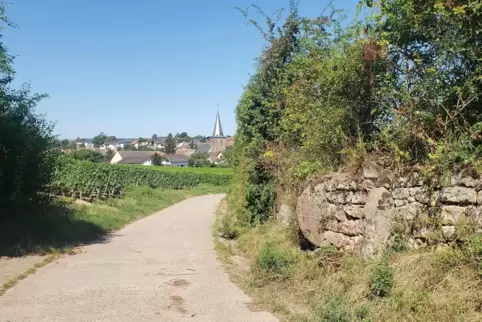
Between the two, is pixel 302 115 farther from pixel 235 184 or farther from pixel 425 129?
pixel 235 184

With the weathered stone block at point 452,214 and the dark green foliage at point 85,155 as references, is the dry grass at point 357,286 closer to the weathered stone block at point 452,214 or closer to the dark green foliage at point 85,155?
the weathered stone block at point 452,214

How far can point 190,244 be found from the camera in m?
14.5

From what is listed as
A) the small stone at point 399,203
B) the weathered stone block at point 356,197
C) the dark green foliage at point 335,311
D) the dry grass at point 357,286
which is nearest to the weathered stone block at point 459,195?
the dry grass at point 357,286

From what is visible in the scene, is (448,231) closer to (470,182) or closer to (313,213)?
(470,182)

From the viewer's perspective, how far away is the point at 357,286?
6.39 meters

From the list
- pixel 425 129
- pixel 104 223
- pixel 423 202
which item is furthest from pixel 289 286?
pixel 104 223

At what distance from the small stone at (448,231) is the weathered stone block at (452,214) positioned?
2.9 inches

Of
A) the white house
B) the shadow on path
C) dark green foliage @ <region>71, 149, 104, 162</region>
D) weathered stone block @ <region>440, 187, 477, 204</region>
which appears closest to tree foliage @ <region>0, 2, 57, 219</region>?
the shadow on path

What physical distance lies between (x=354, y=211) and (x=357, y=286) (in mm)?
1550

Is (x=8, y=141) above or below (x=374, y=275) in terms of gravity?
above

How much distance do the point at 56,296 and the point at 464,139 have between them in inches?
269

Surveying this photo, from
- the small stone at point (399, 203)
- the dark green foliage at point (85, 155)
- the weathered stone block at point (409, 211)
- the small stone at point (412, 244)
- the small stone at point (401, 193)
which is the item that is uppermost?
the dark green foliage at point (85, 155)

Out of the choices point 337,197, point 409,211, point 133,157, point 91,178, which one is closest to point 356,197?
point 337,197

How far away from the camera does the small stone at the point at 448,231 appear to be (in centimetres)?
575
